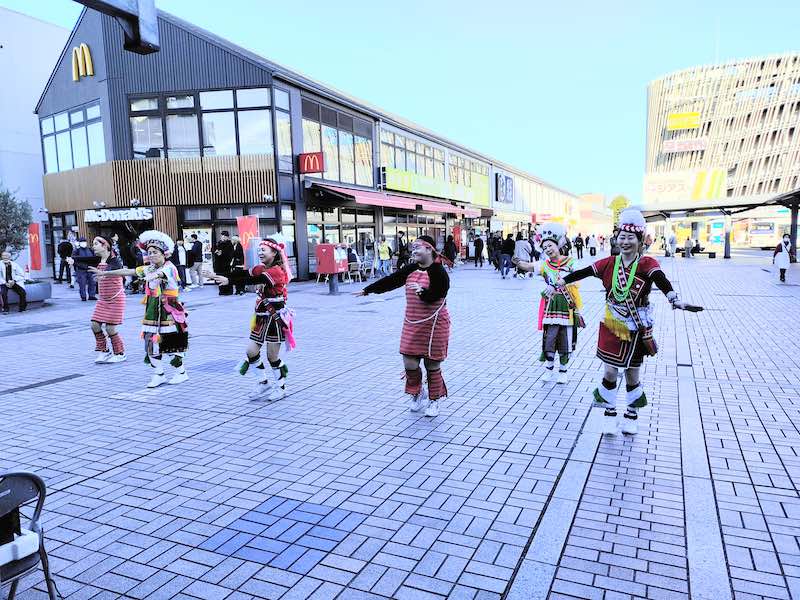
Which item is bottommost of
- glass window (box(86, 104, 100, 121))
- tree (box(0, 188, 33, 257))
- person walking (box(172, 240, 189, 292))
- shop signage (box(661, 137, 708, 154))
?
person walking (box(172, 240, 189, 292))

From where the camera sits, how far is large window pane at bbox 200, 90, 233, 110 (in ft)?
70.3

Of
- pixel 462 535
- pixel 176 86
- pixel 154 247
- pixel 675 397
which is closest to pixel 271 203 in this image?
pixel 176 86

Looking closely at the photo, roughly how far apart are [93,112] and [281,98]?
7754 millimetres

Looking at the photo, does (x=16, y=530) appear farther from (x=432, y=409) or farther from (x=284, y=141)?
(x=284, y=141)

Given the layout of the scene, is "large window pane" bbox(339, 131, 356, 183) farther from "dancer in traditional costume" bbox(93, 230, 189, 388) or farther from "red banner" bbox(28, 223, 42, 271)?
"dancer in traditional costume" bbox(93, 230, 189, 388)

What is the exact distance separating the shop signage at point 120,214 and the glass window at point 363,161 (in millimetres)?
9209

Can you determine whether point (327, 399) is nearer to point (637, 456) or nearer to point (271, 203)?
point (637, 456)

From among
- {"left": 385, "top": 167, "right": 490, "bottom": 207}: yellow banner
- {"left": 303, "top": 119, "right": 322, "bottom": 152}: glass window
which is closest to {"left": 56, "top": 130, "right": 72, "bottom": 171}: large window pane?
{"left": 303, "top": 119, "right": 322, "bottom": 152}: glass window

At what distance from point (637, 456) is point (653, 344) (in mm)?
908

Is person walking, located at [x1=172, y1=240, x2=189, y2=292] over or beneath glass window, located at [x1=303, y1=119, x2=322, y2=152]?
beneath

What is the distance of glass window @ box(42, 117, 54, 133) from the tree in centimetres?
1028

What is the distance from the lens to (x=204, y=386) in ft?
22.9

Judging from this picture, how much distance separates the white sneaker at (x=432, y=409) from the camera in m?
5.59

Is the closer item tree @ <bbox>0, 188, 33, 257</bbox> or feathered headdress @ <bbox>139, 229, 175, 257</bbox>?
feathered headdress @ <bbox>139, 229, 175, 257</bbox>
